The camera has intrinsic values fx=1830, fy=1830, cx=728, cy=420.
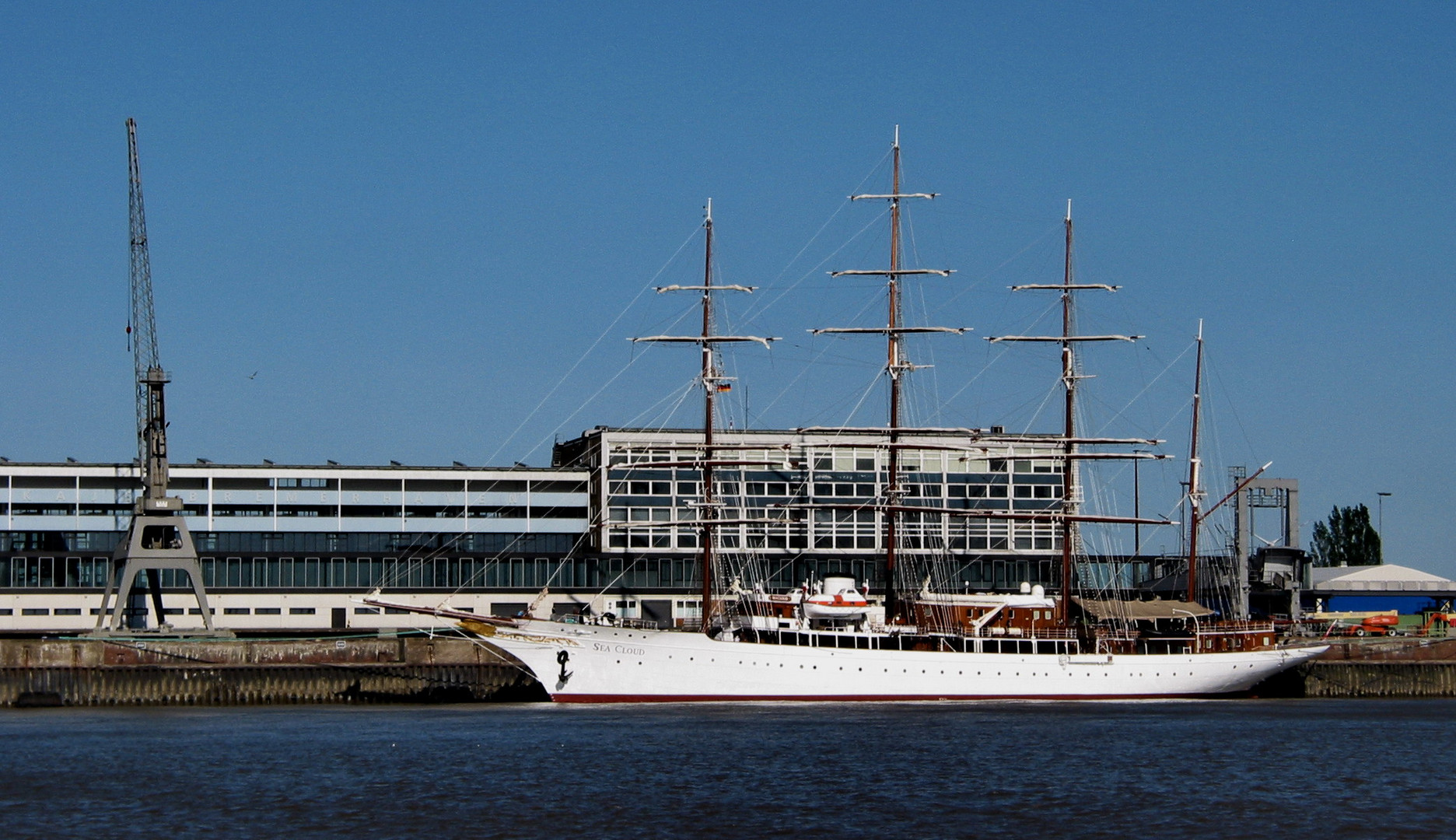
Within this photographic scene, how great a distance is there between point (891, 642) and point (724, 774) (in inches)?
1411

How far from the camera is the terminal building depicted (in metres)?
117

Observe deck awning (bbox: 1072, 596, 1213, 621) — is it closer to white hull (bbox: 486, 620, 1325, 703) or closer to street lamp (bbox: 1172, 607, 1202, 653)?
street lamp (bbox: 1172, 607, 1202, 653)

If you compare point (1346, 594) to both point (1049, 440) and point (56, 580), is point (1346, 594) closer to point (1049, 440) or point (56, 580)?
point (1049, 440)

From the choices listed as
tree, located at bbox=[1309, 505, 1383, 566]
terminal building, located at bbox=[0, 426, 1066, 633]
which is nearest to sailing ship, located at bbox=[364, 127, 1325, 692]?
terminal building, located at bbox=[0, 426, 1066, 633]

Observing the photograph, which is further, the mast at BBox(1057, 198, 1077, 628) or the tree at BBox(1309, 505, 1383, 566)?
the tree at BBox(1309, 505, 1383, 566)

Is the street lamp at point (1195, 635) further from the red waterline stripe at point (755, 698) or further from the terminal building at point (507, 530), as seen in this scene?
the terminal building at point (507, 530)

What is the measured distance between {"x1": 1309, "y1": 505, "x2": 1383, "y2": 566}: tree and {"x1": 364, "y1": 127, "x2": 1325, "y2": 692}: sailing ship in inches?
3170

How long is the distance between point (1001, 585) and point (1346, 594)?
94.4ft

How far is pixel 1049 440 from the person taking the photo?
4198 inches

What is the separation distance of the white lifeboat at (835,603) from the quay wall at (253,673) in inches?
622

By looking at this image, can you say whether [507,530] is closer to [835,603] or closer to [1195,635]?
[835,603]

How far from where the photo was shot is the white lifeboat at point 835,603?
90.5m

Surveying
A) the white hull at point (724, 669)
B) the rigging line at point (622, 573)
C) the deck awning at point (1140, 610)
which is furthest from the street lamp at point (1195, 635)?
the rigging line at point (622, 573)

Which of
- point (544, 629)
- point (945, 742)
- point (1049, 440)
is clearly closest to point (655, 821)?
point (945, 742)
